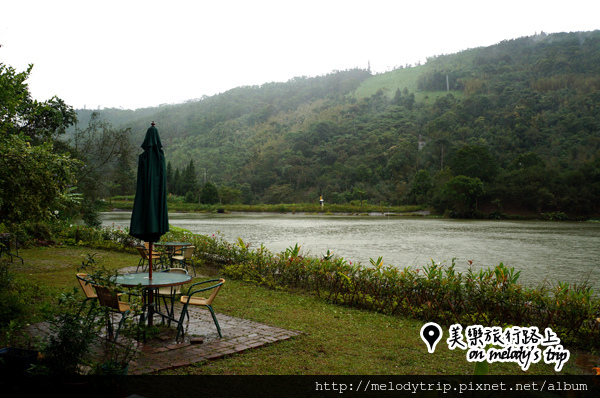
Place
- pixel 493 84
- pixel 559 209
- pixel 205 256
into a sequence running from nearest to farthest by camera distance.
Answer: pixel 205 256 → pixel 559 209 → pixel 493 84

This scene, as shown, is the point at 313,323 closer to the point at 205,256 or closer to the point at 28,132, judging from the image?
the point at 205,256

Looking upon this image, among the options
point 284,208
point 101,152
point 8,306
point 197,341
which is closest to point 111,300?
point 197,341

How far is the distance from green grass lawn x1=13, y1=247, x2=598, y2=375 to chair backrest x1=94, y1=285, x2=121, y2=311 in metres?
0.79

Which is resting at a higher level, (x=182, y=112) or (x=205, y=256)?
(x=182, y=112)

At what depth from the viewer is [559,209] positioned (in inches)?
1704

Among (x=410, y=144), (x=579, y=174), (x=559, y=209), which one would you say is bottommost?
(x=559, y=209)

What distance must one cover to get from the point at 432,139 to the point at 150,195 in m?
78.7

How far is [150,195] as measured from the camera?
12.3ft

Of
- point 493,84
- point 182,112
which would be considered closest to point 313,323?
point 493,84

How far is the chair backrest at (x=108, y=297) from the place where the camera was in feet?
10.6

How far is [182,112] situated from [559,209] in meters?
115

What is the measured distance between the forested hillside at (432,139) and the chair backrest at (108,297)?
47020 mm

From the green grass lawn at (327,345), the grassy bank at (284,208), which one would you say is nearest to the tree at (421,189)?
the grassy bank at (284,208)

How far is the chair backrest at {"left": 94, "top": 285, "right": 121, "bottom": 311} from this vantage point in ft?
10.6
